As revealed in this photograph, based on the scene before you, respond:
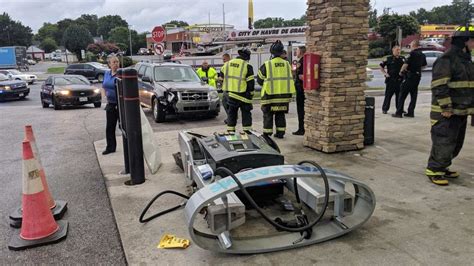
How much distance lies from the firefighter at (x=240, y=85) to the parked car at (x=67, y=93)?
959cm

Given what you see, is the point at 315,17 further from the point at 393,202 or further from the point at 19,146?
the point at 19,146

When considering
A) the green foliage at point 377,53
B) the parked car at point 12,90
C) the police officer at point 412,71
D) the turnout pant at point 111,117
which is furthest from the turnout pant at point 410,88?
the green foliage at point 377,53

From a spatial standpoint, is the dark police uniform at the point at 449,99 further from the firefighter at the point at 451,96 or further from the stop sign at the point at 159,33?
the stop sign at the point at 159,33

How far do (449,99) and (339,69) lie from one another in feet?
6.73

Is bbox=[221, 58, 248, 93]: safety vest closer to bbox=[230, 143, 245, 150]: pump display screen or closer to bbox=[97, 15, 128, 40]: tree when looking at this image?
bbox=[230, 143, 245, 150]: pump display screen

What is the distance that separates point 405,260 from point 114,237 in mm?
2672

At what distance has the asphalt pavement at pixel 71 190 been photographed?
3.58 m

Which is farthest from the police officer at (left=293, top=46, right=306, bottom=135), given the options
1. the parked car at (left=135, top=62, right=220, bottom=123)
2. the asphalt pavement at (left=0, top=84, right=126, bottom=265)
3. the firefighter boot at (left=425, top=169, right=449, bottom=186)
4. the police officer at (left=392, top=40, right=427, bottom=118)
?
the asphalt pavement at (left=0, top=84, right=126, bottom=265)

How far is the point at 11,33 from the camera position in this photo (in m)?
106

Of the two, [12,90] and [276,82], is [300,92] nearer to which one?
[276,82]

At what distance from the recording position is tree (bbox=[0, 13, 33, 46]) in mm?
104381

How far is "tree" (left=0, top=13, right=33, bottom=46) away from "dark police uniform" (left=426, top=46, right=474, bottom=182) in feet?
389

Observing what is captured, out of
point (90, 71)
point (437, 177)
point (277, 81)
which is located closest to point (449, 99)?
point (437, 177)

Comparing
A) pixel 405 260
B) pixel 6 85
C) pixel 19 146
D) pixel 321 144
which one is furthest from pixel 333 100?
pixel 6 85
